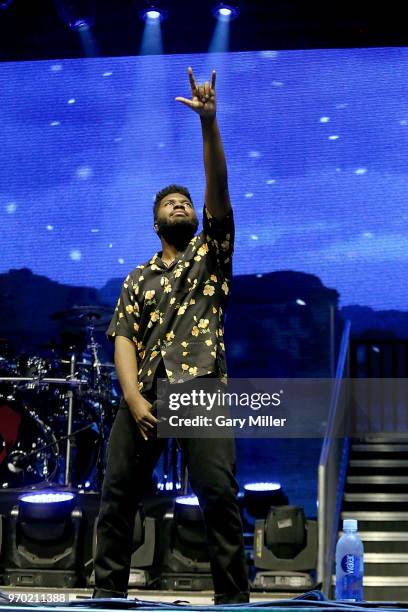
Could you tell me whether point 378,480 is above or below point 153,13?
below

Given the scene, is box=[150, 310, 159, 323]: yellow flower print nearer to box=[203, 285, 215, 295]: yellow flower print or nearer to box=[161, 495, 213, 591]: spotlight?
box=[203, 285, 215, 295]: yellow flower print

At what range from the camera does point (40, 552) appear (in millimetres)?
4492

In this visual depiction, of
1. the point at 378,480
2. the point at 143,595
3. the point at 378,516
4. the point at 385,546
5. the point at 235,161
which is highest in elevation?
the point at 235,161

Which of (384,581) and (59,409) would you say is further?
(59,409)

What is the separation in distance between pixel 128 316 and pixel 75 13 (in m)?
3.73

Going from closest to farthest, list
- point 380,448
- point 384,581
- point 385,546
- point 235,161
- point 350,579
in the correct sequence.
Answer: point 350,579 → point 384,581 → point 385,546 → point 235,161 → point 380,448

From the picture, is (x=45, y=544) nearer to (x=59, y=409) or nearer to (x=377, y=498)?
(x=59, y=409)

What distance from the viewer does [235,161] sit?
6.41 meters

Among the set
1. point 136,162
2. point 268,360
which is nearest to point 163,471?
point 268,360

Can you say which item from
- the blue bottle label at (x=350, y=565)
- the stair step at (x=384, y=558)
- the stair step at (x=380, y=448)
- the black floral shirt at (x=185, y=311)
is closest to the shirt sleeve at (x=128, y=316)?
the black floral shirt at (x=185, y=311)

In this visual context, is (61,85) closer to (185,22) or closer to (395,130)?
(185,22)

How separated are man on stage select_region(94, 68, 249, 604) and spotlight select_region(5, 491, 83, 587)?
1816mm

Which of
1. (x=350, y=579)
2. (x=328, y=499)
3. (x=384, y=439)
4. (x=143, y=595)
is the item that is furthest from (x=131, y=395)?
(x=384, y=439)

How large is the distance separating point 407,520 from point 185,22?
382cm
